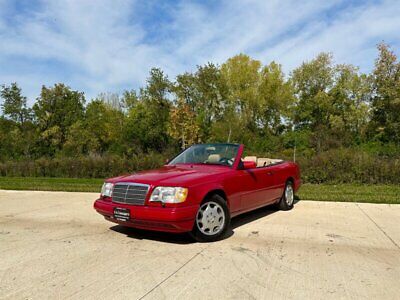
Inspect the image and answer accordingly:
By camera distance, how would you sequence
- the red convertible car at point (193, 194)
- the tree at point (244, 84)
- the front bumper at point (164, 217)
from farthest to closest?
the tree at point (244, 84) → the red convertible car at point (193, 194) → the front bumper at point (164, 217)

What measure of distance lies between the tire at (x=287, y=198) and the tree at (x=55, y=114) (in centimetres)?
3650

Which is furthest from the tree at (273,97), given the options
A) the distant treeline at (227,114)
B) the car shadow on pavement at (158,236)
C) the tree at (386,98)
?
the car shadow on pavement at (158,236)

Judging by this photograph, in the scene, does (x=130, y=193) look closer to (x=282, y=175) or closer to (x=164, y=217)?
(x=164, y=217)

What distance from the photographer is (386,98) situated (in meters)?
38.0

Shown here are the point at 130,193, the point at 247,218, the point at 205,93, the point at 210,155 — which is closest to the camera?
the point at 130,193

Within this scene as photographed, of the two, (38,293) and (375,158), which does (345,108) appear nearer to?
(375,158)

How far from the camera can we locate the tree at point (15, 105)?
38500 millimetres

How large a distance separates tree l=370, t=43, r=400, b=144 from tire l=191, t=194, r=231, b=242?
35274 mm

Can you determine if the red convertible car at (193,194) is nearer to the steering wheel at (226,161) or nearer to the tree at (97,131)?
the steering wheel at (226,161)

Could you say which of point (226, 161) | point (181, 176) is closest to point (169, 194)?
point (181, 176)

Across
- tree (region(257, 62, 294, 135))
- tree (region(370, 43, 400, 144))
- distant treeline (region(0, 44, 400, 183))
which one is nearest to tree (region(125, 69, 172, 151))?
distant treeline (region(0, 44, 400, 183))

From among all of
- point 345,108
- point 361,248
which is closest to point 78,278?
point 361,248

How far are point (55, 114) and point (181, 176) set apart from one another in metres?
39.8

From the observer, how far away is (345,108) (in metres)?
46.8
